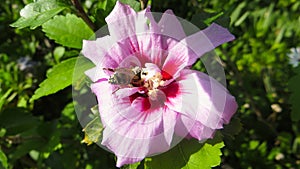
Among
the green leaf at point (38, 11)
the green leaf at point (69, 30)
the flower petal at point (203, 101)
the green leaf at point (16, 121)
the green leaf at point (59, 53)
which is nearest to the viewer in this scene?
the flower petal at point (203, 101)

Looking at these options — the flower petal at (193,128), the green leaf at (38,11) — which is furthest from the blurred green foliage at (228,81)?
the flower petal at (193,128)

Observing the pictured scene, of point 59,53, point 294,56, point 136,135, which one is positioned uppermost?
point 136,135

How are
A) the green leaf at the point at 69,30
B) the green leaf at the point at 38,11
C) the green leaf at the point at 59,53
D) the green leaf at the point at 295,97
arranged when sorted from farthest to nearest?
the green leaf at the point at 59,53 < the green leaf at the point at 295,97 < the green leaf at the point at 69,30 < the green leaf at the point at 38,11

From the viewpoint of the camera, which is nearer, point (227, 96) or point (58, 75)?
point (227, 96)

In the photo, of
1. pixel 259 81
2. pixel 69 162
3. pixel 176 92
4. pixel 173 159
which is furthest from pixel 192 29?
pixel 259 81

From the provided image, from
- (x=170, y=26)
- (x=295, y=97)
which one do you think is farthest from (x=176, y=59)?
(x=295, y=97)

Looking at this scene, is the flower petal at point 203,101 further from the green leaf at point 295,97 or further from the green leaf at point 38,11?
the green leaf at point 295,97

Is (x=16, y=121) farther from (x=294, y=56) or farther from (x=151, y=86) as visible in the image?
(x=294, y=56)

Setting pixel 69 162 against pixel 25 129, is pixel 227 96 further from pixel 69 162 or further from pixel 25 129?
pixel 25 129
